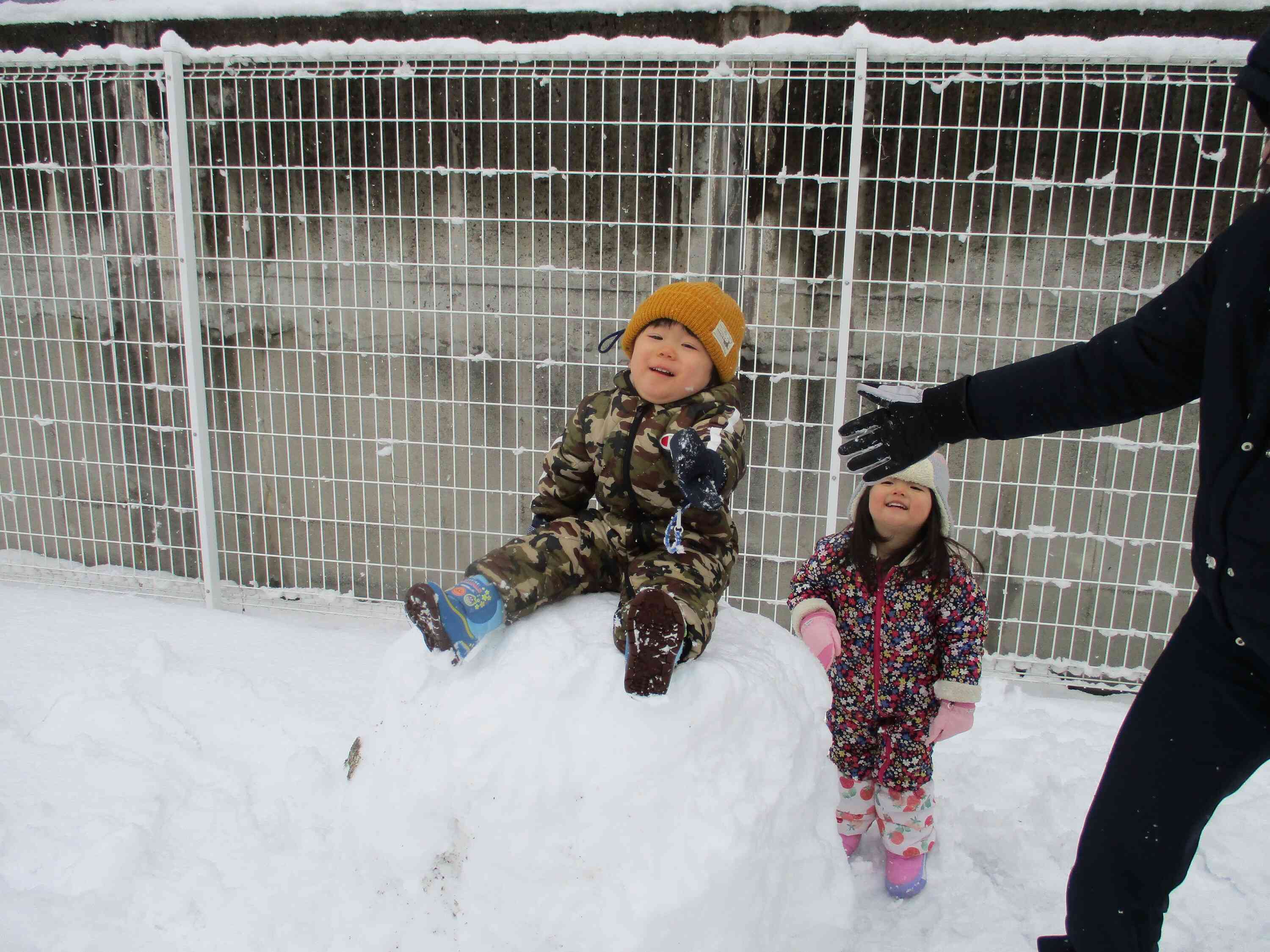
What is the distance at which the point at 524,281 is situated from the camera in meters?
3.66

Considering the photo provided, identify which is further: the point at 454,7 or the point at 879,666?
the point at 454,7

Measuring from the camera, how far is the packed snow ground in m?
1.65

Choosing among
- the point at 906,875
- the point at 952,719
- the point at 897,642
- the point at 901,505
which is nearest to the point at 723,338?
the point at 901,505

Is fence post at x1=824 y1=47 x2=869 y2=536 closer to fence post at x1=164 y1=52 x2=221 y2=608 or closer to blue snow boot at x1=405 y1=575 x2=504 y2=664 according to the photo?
blue snow boot at x1=405 y1=575 x2=504 y2=664

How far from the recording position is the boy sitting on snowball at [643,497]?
1.93 meters

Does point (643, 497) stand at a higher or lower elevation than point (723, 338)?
lower

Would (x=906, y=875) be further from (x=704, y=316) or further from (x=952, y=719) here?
(x=704, y=316)

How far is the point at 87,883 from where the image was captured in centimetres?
205

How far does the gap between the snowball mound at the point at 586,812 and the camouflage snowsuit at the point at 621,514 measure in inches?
8.1

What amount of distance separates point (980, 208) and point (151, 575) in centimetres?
430

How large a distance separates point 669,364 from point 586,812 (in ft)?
3.92

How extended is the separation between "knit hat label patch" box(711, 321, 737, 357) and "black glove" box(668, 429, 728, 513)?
0.41 metres

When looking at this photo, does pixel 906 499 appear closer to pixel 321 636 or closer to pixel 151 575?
pixel 321 636

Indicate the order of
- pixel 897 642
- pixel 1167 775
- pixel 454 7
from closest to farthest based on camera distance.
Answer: pixel 1167 775, pixel 897 642, pixel 454 7
